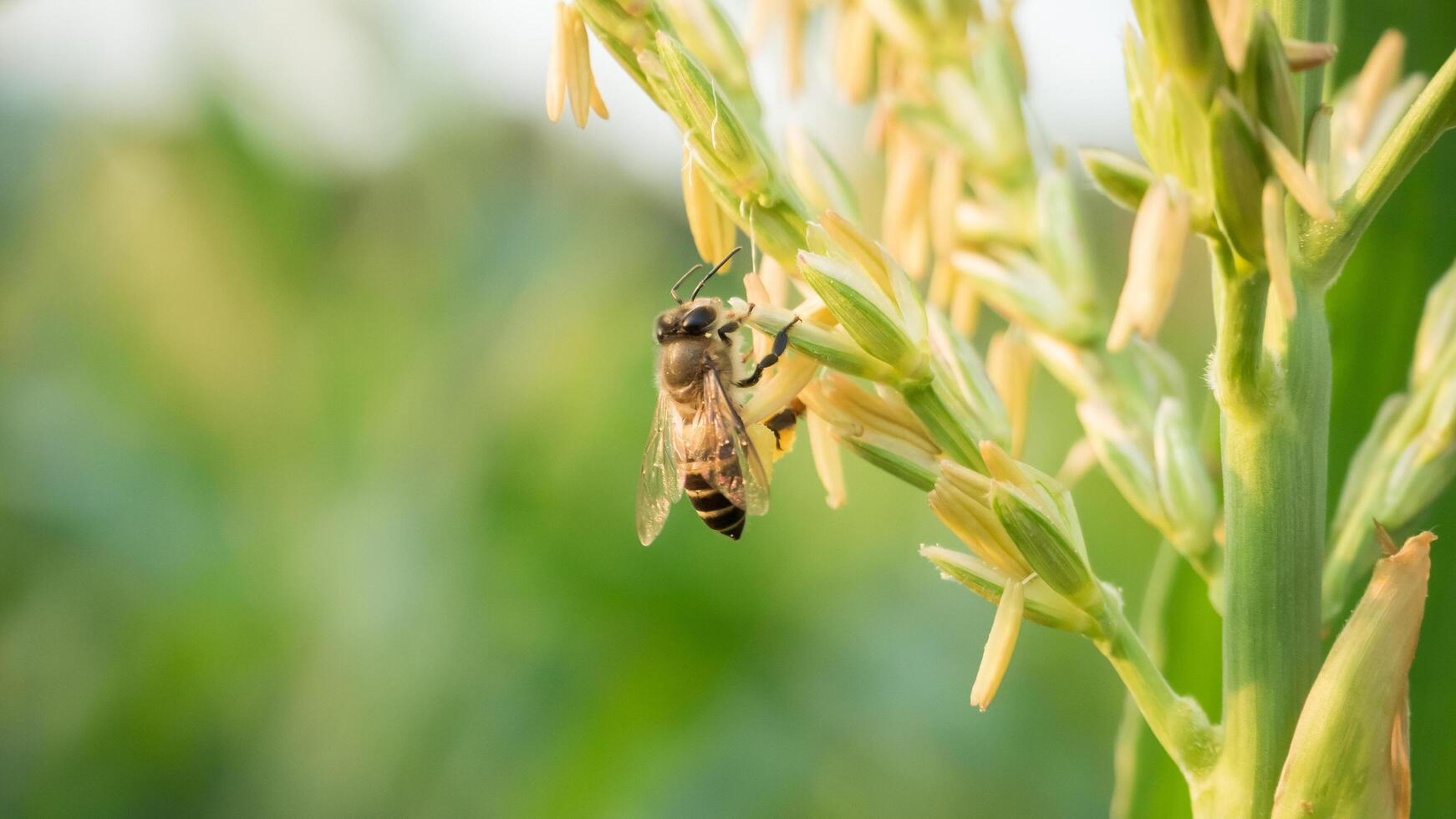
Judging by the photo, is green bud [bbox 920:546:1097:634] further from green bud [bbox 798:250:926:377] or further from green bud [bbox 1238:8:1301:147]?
green bud [bbox 1238:8:1301:147]

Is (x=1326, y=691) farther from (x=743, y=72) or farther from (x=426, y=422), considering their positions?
(x=426, y=422)

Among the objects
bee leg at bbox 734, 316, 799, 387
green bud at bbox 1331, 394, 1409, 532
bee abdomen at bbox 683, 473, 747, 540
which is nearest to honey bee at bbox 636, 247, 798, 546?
bee abdomen at bbox 683, 473, 747, 540

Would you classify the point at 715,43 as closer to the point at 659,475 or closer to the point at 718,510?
the point at 718,510

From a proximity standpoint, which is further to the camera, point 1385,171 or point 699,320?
point 699,320

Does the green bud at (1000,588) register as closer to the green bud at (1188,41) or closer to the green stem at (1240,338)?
the green stem at (1240,338)

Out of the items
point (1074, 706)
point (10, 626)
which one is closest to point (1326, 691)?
point (1074, 706)

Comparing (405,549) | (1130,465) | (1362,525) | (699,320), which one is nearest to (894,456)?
(1130,465)
